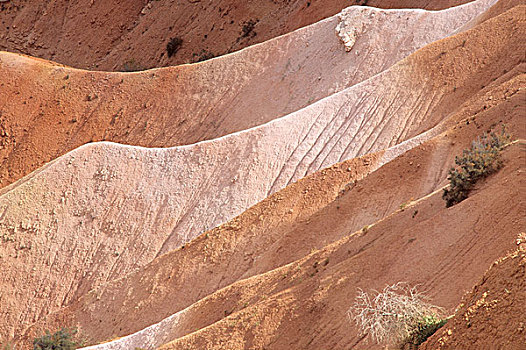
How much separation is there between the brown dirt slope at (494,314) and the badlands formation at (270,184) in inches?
1.0

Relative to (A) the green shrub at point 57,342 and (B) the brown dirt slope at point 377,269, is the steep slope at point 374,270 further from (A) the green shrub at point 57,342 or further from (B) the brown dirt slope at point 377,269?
(A) the green shrub at point 57,342

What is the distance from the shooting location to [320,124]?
23.4m

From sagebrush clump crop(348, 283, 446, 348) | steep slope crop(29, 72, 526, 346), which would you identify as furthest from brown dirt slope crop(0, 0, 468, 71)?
sagebrush clump crop(348, 283, 446, 348)

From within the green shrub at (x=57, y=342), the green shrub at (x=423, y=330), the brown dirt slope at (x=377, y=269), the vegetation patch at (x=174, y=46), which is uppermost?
the vegetation patch at (x=174, y=46)

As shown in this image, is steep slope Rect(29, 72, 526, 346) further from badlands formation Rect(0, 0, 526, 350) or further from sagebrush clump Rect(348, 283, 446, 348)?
sagebrush clump Rect(348, 283, 446, 348)

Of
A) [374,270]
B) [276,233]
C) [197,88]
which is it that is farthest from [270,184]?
[374,270]

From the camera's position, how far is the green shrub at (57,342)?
20.0 m

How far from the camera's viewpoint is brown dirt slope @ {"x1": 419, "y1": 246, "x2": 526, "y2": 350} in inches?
281

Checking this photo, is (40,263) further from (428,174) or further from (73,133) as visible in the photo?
(428,174)

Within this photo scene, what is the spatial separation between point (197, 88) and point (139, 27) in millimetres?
14268

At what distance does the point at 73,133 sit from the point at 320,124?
578 inches

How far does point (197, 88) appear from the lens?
31531 mm

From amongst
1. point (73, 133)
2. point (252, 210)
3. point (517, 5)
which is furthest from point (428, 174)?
point (73, 133)

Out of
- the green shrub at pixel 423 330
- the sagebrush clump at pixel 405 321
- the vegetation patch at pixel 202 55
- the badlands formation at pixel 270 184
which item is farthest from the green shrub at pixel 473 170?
the vegetation patch at pixel 202 55
